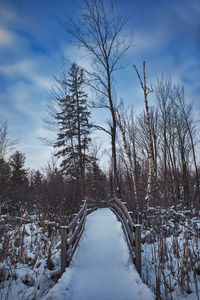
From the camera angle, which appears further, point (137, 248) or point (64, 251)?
point (137, 248)

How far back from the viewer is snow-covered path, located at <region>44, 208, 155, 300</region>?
3.07m

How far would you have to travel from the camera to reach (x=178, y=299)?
3535 millimetres

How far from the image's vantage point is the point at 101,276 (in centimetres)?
368

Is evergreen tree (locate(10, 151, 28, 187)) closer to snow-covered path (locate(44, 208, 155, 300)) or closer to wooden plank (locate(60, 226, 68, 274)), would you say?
snow-covered path (locate(44, 208, 155, 300))

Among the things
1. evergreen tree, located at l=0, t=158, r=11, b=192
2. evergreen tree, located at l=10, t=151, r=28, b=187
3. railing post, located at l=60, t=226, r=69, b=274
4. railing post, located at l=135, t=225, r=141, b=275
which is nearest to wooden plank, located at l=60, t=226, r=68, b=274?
railing post, located at l=60, t=226, r=69, b=274

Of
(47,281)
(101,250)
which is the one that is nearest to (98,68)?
(101,250)

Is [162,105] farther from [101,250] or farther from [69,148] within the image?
[101,250]

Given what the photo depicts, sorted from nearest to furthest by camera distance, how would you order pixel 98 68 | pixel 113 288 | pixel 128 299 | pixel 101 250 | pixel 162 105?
pixel 128 299 → pixel 113 288 → pixel 101 250 → pixel 98 68 → pixel 162 105

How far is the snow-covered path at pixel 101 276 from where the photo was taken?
121 inches

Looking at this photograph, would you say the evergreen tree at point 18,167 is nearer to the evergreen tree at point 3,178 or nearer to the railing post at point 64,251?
the evergreen tree at point 3,178

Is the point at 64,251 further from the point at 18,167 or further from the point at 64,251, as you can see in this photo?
the point at 18,167

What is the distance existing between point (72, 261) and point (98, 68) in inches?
465

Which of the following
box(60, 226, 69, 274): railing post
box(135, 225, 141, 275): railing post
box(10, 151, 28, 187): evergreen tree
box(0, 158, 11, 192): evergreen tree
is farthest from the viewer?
box(10, 151, 28, 187): evergreen tree

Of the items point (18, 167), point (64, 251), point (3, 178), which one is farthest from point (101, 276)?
point (18, 167)
